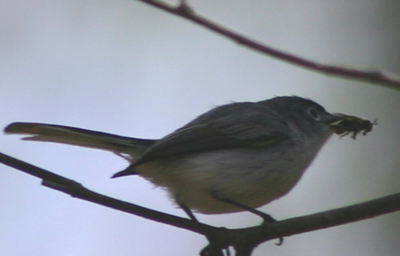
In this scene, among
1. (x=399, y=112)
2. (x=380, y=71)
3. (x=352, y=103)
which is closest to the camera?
(x=380, y=71)

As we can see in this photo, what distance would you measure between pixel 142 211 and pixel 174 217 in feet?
0.48

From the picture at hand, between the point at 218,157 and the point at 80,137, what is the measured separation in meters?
0.54

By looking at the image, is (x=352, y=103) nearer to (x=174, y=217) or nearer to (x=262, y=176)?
(x=262, y=176)

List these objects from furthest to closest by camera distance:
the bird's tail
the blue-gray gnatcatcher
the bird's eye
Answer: the bird's eye < the blue-gray gnatcatcher < the bird's tail

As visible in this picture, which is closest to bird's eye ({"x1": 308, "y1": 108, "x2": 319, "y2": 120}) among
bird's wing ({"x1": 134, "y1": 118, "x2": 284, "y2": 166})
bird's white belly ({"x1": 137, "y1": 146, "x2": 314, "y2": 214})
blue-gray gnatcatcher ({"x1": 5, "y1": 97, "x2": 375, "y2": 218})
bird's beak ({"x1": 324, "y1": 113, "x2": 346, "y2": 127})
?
bird's beak ({"x1": 324, "y1": 113, "x2": 346, "y2": 127})

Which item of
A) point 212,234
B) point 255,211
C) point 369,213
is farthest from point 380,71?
point 255,211

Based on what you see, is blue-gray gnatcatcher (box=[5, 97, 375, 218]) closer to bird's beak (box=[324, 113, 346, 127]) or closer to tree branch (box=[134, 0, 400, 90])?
bird's beak (box=[324, 113, 346, 127])

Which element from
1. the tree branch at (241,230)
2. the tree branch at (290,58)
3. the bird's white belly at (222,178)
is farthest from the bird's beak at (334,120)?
the tree branch at (290,58)

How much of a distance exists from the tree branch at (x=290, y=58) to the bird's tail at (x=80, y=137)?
1.19 metres

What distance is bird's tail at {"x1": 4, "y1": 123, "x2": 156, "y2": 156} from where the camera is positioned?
7.89 feet

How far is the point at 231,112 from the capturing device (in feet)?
10.2

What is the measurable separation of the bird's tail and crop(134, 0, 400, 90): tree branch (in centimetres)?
119

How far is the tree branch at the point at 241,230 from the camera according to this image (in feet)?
5.69

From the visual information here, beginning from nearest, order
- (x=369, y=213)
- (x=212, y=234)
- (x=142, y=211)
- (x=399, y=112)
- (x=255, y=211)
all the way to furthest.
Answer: (x=369, y=213) → (x=142, y=211) → (x=212, y=234) → (x=255, y=211) → (x=399, y=112)
